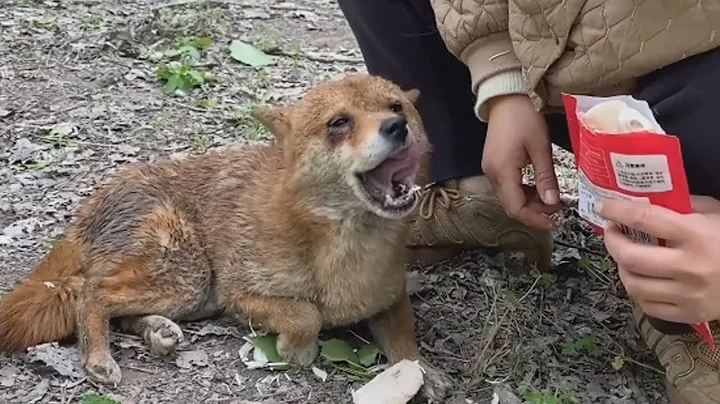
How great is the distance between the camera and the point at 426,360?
9.82 feet

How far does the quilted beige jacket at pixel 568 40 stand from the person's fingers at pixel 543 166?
9 centimetres

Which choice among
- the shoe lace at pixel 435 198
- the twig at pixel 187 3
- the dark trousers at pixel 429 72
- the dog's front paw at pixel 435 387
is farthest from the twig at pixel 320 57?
the dog's front paw at pixel 435 387

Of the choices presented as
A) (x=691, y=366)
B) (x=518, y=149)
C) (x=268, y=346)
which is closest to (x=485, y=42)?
(x=518, y=149)

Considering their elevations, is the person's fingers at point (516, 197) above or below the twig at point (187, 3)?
above

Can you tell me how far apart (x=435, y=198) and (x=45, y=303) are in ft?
4.07

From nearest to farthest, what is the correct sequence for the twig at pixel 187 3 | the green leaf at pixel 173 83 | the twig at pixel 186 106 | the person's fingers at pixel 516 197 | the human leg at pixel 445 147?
the person's fingers at pixel 516 197, the human leg at pixel 445 147, the twig at pixel 186 106, the green leaf at pixel 173 83, the twig at pixel 187 3

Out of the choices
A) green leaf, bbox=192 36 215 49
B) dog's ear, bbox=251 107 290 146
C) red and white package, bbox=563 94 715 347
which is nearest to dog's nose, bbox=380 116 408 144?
dog's ear, bbox=251 107 290 146

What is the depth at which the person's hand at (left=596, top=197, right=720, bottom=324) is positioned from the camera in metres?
2.01

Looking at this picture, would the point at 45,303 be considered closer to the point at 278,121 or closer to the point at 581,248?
the point at 278,121

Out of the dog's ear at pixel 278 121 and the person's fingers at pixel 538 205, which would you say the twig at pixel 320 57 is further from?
the person's fingers at pixel 538 205

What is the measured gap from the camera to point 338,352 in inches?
117

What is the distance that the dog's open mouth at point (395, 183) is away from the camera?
2867 millimetres

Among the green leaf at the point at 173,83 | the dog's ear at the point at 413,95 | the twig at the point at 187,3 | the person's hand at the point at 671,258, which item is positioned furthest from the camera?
the twig at the point at 187,3

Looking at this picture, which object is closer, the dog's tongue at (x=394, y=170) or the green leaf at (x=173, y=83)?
the dog's tongue at (x=394, y=170)
